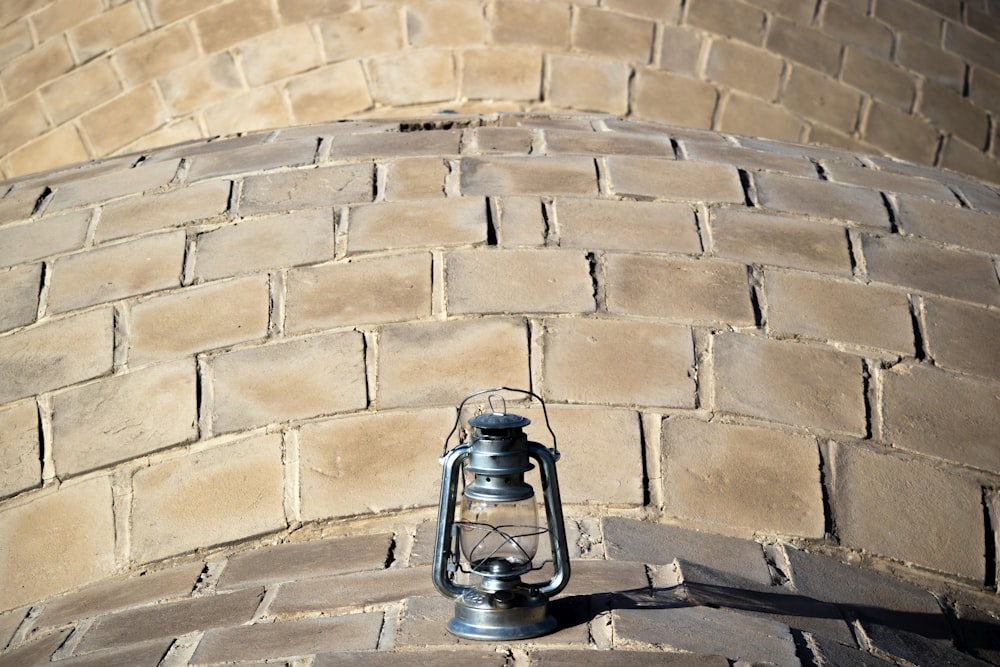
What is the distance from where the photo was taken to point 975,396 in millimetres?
2859

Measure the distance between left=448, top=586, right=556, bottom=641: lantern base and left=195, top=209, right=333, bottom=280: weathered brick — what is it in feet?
4.16

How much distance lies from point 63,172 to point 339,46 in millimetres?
1440

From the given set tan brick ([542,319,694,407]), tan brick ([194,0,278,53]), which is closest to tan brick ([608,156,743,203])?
tan brick ([542,319,694,407])

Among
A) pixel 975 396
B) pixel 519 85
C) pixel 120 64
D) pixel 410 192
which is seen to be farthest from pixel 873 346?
pixel 120 64

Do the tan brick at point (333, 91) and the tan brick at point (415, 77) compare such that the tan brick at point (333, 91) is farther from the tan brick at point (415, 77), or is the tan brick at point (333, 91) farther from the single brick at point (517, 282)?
the single brick at point (517, 282)

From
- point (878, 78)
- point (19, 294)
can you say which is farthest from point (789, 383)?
point (878, 78)

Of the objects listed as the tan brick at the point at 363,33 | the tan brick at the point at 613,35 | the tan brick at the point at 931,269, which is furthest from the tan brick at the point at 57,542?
the tan brick at the point at 613,35

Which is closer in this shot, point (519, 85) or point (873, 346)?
point (873, 346)

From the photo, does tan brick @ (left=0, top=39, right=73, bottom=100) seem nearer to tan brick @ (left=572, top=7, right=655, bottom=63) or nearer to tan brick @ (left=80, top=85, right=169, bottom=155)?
tan brick @ (left=80, top=85, right=169, bottom=155)

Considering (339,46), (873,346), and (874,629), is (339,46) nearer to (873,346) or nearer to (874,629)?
(873,346)

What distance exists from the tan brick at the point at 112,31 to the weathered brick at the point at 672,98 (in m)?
1.78

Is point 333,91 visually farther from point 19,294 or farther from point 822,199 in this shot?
point 822,199

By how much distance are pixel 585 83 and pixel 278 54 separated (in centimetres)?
118

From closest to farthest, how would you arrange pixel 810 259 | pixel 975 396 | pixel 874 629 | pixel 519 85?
pixel 874 629 < pixel 975 396 < pixel 810 259 < pixel 519 85
